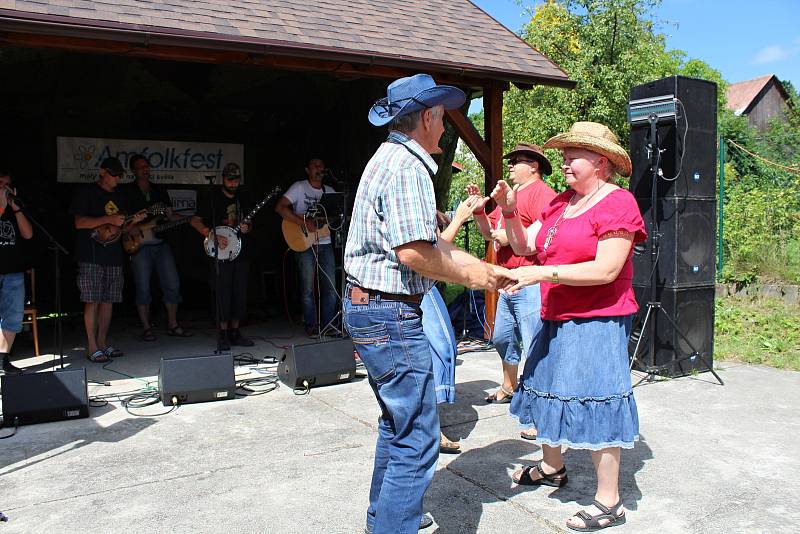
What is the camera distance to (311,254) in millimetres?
7727

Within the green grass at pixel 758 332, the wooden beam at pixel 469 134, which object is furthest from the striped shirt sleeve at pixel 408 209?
the green grass at pixel 758 332

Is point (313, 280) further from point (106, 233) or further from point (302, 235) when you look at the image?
point (106, 233)

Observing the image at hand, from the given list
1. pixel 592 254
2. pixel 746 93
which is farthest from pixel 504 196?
pixel 746 93

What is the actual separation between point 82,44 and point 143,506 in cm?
368

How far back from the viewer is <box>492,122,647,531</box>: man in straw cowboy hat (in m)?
3.08

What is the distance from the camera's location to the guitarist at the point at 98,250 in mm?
6488

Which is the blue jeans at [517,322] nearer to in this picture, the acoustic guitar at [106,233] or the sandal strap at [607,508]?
the sandal strap at [607,508]

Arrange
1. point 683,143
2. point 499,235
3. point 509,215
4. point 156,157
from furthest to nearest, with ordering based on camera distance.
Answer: point 156,157 < point 683,143 < point 499,235 < point 509,215

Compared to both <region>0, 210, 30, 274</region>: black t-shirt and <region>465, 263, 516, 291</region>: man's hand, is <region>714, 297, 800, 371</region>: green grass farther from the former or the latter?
<region>0, 210, 30, 274</region>: black t-shirt

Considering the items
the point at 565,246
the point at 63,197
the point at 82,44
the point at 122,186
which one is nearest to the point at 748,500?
the point at 565,246

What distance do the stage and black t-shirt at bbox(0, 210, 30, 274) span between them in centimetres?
146

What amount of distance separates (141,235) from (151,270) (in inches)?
17.1

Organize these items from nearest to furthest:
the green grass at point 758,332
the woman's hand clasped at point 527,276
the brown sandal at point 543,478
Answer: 1. the woman's hand clasped at point 527,276
2. the brown sandal at point 543,478
3. the green grass at point 758,332

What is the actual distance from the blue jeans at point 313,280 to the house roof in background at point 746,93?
36772 millimetres
